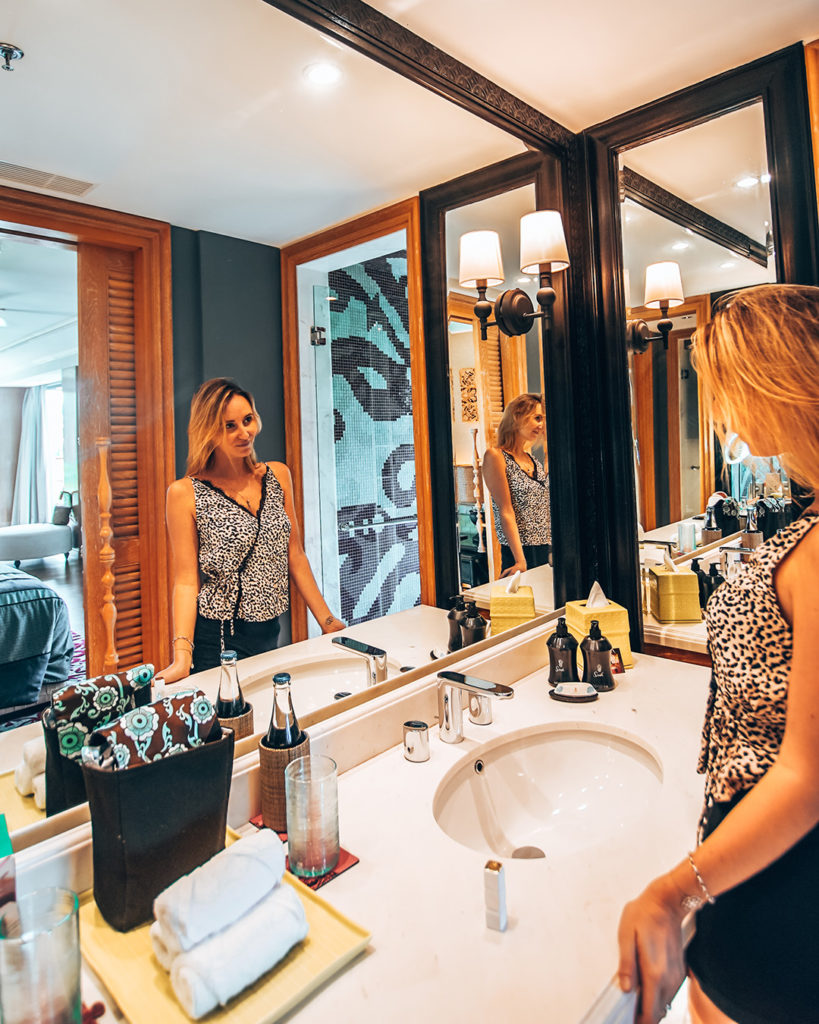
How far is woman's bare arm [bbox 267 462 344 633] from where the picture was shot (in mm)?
1287

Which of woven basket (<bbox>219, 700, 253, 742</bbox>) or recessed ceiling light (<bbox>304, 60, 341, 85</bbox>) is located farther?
recessed ceiling light (<bbox>304, 60, 341, 85</bbox>)

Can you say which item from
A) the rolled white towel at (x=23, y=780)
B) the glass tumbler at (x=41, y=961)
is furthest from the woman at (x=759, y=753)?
the rolled white towel at (x=23, y=780)

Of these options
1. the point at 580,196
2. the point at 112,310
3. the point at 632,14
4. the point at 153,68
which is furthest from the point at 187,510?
the point at 580,196

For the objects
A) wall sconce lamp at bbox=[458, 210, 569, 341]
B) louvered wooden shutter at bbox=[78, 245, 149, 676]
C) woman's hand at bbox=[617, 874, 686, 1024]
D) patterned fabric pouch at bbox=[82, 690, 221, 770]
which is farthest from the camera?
wall sconce lamp at bbox=[458, 210, 569, 341]

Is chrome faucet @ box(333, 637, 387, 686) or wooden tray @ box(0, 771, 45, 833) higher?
chrome faucet @ box(333, 637, 387, 686)

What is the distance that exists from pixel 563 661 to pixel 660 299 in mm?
1121

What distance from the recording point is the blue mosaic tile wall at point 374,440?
141 centimetres

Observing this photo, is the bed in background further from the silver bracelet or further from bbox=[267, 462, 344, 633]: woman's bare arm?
the silver bracelet

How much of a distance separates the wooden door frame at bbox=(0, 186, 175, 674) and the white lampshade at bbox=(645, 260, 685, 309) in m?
1.47

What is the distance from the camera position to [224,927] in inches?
30.7

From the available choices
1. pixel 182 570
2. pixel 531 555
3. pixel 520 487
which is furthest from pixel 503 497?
pixel 182 570

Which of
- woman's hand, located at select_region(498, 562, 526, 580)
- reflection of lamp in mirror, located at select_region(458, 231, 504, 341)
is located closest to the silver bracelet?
woman's hand, located at select_region(498, 562, 526, 580)

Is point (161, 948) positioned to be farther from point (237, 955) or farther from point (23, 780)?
point (23, 780)

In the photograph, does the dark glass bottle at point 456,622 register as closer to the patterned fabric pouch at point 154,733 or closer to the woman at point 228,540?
A: the woman at point 228,540
